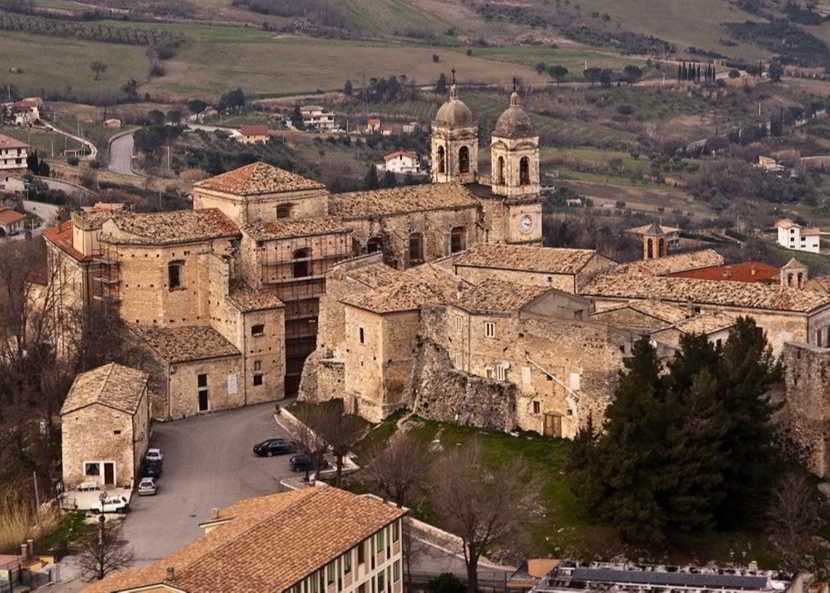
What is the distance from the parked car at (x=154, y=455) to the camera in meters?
64.1

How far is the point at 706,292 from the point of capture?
6638 centimetres

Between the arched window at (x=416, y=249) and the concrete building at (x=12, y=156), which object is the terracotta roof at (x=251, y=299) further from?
the concrete building at (x=12, y=156)

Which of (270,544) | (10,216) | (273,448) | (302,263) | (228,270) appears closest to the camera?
(270,544)

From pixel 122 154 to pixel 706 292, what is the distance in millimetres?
70437

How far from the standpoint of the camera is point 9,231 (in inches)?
3750

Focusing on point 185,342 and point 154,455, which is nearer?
point 154,455

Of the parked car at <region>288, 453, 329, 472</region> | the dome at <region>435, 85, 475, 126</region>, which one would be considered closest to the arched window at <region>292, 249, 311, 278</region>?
the dome at <region>435, 85, 475, 126</region>

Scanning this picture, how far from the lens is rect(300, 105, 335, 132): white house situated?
153 metres

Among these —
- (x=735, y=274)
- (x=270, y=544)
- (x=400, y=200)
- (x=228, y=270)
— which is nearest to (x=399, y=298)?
(x=228, y=270)

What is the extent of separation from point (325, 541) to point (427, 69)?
137817 mm

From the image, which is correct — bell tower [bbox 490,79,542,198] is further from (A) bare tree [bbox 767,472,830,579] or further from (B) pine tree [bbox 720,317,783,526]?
(A) bare tree [bbox 767,472,830,579]

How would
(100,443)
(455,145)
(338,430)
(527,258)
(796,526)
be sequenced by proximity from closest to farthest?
(796,526)
(100,443)
(338,430)
(527,258)
(455,145)

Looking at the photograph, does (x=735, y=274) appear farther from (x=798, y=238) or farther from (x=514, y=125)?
(x=798, y=238)

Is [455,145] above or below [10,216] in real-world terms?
above
